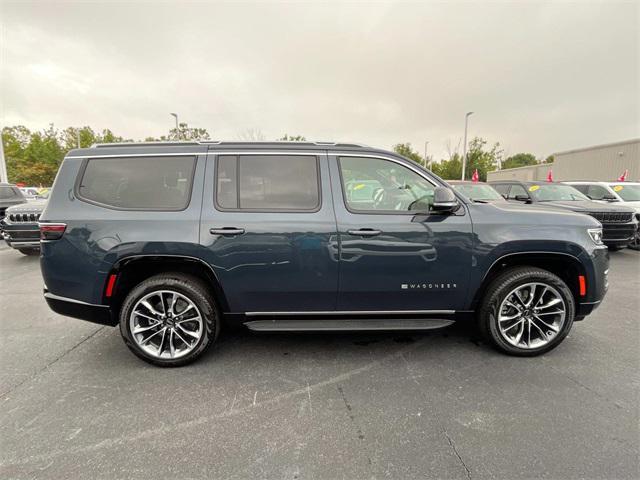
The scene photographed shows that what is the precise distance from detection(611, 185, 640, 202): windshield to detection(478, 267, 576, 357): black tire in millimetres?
8445

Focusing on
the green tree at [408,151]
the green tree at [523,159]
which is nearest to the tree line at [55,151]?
the green tree at [408,151]

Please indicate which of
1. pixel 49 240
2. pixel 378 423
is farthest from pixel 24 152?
pixel 378 423

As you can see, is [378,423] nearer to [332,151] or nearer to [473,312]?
[473,312]

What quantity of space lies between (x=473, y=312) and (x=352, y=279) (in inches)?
49.1

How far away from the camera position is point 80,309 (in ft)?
9.19

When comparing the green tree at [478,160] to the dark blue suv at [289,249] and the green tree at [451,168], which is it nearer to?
the green tree at [451,168]

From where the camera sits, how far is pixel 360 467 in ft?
6.05

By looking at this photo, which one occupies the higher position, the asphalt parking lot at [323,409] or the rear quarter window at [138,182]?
the rear quarter window at [138,182]

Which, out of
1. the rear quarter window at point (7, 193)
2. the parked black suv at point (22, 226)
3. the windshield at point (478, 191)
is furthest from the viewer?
the rear quarter window at point (7, 193)

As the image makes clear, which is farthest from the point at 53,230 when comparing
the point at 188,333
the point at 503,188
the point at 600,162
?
the point at 600,162

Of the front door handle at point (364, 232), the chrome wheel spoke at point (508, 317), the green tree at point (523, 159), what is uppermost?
the green tree at point (523, 159)

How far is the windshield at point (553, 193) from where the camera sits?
807cm

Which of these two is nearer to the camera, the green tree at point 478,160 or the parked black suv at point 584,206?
the parked black suv at point 584,206

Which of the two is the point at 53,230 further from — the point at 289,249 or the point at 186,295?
the point at 289,249
